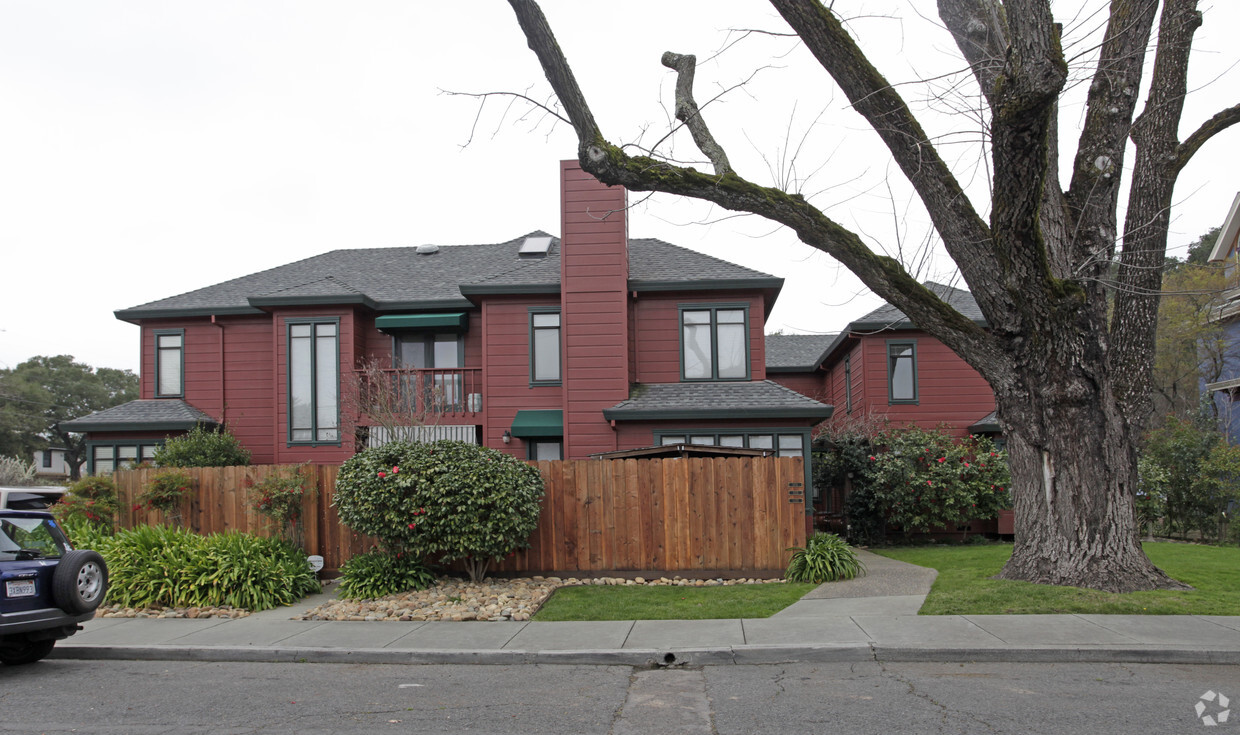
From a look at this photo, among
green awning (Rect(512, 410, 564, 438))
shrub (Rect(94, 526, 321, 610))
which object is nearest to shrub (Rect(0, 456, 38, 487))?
shrub (Rect(94, 526, 321, 610))

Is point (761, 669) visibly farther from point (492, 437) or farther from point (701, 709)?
point (492, 437)

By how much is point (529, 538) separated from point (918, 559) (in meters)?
6.61

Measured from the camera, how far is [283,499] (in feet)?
39.8

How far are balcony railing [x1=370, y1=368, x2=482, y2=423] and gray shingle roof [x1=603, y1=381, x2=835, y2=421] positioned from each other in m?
3.31

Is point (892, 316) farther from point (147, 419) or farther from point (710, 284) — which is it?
point (147, 419)

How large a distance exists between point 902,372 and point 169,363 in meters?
16.4

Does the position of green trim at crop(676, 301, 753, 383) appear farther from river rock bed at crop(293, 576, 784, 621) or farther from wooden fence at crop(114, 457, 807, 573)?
river rock bed at crop(293, 576, 784, 621)

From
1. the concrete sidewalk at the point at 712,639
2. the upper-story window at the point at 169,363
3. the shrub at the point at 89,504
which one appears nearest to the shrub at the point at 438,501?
the concrete sidewalk at the point at 712,639

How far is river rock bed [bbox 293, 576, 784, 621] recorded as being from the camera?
991cm

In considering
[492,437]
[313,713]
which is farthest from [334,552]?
[313,713]

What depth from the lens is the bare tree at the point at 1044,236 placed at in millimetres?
9117

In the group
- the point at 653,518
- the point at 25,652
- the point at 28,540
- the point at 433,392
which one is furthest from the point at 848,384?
the point at 25,652

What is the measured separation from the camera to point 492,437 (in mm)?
17469

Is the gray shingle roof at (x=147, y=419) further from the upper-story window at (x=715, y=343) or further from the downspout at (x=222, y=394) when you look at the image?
the upper-story window at (x=715, y=343)
